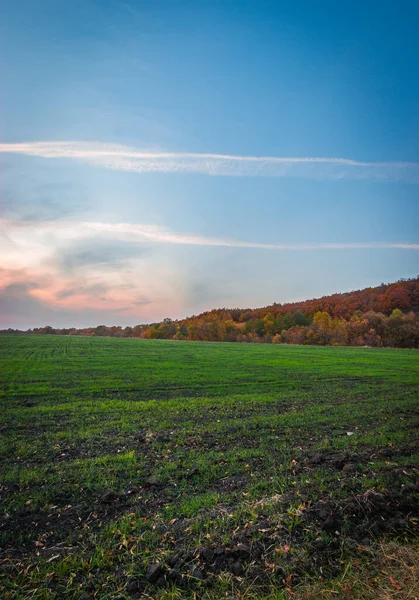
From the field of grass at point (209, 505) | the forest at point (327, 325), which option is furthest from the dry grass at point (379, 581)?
the forest at point (327, 325)

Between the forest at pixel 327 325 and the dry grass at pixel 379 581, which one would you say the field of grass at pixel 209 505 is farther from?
the forest at pixel 327 325

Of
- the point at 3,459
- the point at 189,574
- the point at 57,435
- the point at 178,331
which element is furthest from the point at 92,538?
the point at 178,331

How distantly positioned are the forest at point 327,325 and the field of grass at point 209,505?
3445 inches

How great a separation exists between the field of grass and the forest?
287ft

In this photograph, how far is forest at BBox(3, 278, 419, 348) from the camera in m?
90.6

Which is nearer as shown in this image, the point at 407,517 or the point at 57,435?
the point at 407,517

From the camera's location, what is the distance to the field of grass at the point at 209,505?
4117 mm

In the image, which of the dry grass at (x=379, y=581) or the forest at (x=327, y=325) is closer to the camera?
the dry grass at (x=379, y=581)

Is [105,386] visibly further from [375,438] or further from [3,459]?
[375,438]

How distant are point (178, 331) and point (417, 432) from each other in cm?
12966

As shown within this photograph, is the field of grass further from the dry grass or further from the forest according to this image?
the forest

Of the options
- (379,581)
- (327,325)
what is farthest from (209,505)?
(327,325)

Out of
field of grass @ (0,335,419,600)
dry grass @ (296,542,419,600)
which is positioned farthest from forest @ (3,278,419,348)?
dry grass @ (296,542,419,600)

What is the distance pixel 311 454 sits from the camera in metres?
8.30
